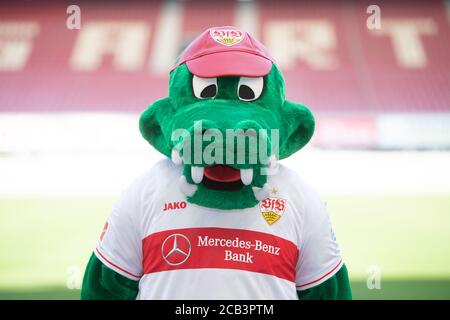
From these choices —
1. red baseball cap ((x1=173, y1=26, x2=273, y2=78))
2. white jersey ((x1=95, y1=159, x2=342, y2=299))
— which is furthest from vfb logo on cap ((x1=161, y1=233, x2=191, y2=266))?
red baseball cap ((x1=173, y1=26, x2=273, y2=78))

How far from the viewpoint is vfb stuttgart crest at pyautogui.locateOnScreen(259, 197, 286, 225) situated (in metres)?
1.30

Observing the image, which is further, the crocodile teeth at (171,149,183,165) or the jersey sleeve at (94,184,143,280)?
the jersey sleeve at (94,184,143,280)

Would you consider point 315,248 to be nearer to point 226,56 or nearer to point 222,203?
point 222,203

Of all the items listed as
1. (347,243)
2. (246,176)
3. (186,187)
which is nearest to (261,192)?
(246,176)

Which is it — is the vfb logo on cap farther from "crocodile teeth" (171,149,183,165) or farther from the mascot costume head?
"crocodile teeth" (171,149,183,165)

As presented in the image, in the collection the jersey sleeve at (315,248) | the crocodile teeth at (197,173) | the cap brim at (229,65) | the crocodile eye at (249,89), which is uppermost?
the cap brim at (229,65)

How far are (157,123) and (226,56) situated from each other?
269 mm

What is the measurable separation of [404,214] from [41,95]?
10686 millimetres

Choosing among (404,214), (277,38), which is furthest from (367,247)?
(277,38)

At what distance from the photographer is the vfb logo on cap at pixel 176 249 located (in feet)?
4.12

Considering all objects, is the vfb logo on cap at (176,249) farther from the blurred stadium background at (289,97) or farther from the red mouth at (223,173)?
the blurred stadium background at (289,97)

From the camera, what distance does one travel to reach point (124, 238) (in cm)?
135

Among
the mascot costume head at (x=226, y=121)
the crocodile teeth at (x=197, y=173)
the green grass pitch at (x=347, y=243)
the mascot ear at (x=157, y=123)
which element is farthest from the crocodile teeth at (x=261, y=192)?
the green grass pitch at (x=347, y=243)
